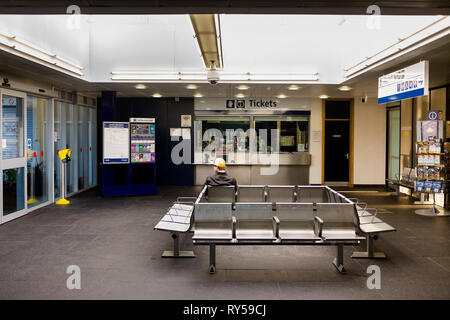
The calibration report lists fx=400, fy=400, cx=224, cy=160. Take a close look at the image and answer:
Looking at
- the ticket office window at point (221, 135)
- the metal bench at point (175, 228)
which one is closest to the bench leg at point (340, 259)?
the metal bench at point (175, 228)

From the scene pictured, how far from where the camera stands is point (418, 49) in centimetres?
574

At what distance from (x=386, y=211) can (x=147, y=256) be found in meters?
5.45

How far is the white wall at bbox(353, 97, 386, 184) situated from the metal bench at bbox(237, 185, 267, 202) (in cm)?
677

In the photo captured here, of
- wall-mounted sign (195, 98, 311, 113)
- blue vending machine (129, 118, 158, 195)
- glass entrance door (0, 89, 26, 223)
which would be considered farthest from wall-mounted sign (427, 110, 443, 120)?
glass entrance door (0, 89, 26, 223)

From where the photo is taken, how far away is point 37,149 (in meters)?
8.75

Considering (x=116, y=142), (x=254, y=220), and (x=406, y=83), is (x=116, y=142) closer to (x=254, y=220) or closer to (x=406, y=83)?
(x=254, y=220)

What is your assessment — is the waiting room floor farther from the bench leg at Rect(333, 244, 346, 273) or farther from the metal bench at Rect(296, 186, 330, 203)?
the metal bench at Rect(296, 186, 330, 203)

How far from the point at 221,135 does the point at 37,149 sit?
18.4ft

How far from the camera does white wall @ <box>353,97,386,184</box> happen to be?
12.4 metres

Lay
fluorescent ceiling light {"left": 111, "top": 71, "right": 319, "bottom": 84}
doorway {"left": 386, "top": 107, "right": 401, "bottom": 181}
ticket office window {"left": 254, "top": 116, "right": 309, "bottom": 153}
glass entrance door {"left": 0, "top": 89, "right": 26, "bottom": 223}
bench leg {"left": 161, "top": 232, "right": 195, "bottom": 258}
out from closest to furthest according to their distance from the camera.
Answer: bench leg {"left": 161, "top": 232, "right": 195, "bottom": 258} → glass entrance door {"left": 0, "top": 89, "right": 26, "bottom": 223} → fluorescent ceiling light {"left": 111, "top": 71, "right": 319, "bottom": 84} → doorway {"left": 386, "top": 107, "right": 401, "bottom": 181} → ticket office window {"left": 254, "top": 116, "right": 309, "bottom": 153}

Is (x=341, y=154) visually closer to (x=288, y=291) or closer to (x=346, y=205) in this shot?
(x=346, y=205)

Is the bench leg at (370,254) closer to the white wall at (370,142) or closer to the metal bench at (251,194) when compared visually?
the metal bench at (251,194)

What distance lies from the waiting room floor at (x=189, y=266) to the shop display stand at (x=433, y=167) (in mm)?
1019

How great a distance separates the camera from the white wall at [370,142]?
12.4 m
